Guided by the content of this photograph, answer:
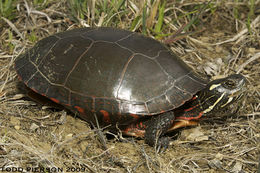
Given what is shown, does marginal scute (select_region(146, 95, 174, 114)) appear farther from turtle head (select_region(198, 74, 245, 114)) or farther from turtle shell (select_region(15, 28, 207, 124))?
turtle head (select_region(198, 74, 245, 114))

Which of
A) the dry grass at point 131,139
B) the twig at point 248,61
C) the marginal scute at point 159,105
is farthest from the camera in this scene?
the twig at point 248,61

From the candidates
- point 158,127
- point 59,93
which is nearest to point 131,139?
point 158,127

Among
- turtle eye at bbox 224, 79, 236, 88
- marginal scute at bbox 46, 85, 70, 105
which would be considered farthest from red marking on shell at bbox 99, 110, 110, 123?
turtle eye at bbox 224, 79, 236, 88

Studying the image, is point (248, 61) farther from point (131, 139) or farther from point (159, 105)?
point (131, 139)

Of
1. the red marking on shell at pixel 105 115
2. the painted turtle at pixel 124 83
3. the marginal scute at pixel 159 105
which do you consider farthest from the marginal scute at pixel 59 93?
the marginal scute at pixel 159 105

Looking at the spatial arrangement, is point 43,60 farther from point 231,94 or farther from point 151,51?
point 231,94

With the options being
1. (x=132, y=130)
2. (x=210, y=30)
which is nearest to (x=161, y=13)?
(x=210, y=30)

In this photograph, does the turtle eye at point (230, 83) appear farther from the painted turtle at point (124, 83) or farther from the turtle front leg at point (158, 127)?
the turtle front leg at point (158, 127)

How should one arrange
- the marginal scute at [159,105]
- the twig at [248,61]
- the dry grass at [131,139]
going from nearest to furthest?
the dry grass at [131,139] → the marginal scute at [159,105] → the twig at [248,61]
